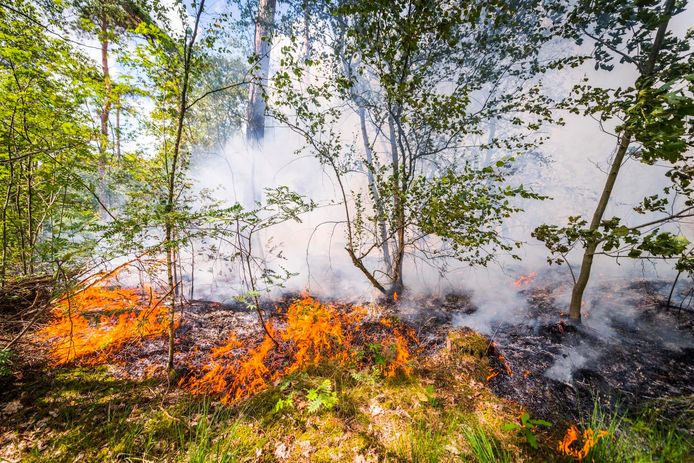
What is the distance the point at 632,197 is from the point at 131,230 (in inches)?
1641

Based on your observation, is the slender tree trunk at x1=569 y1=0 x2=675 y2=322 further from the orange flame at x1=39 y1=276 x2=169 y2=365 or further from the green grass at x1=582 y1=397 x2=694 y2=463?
the orange flame at x1=39 y1=276 x2=169 y2=365

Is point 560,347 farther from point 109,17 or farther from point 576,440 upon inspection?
point 109,17

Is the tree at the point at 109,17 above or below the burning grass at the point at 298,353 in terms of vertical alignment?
above

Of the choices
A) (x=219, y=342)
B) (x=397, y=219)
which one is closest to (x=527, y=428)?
(x=397, y=219)

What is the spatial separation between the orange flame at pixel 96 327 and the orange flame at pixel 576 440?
5245 millimetres

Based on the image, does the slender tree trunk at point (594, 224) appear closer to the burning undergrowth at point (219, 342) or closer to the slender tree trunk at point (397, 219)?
the slender tree trunk at point (397, 219)

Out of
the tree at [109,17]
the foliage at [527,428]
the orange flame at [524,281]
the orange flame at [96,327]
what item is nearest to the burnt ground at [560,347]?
the orange flame at [96,327]

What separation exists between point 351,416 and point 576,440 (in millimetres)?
2633

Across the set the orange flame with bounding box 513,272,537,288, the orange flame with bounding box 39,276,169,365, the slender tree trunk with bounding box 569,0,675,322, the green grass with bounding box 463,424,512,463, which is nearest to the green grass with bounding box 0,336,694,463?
the green grass with bounding box 463,424,512,463

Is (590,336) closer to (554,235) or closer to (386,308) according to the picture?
(554,235)

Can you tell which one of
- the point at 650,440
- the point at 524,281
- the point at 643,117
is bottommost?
the point at 650,440

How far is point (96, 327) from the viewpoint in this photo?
446 cm

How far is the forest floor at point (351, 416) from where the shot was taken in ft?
8.08

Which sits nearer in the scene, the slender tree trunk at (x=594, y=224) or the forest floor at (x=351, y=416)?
the forest floor at (x=351, y=416)
